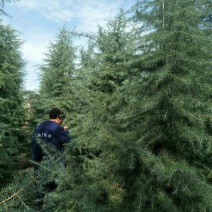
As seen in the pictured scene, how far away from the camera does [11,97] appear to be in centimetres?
1165

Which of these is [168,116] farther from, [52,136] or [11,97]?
[11,97]

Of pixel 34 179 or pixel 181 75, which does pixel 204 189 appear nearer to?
pixel 181 75

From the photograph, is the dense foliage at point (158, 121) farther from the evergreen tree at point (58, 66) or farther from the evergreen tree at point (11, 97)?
the evergreen tree at point (58, 66)

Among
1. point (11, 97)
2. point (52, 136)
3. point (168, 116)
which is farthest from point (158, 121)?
point (11, 97)

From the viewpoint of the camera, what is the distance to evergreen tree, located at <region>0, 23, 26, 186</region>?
1078 centimetres

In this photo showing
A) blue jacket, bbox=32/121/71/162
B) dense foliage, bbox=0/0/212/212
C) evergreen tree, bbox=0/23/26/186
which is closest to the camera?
dense foliage, bbox=0/0/212/212

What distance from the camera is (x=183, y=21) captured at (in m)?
2.88

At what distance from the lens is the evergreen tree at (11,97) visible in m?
10.8

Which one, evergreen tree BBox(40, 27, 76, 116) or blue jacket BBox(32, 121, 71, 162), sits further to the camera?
Result: evergreen tree BBox(40, 27, 76, 116)

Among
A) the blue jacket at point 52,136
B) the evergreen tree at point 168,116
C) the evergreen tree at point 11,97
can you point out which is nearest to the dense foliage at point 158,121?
the evergreen tree at point 168,116

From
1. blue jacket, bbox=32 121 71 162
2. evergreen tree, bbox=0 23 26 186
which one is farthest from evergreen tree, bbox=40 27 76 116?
blue jacket, bbox=32 121 71 162

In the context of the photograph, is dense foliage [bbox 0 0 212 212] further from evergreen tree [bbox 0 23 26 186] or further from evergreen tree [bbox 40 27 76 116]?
evergreen tree [bbox 40 27 76 116]

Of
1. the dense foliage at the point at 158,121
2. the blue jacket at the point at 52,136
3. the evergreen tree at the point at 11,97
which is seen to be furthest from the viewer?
the evergreen tree at the point at 11,97

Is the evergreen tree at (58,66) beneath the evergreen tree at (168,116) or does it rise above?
above
